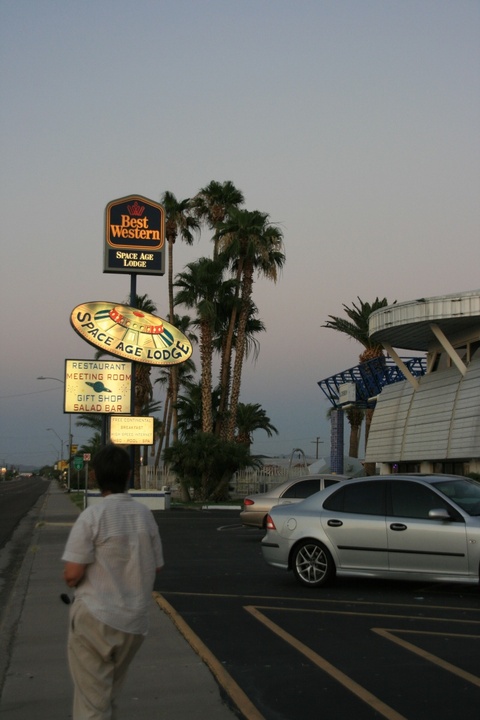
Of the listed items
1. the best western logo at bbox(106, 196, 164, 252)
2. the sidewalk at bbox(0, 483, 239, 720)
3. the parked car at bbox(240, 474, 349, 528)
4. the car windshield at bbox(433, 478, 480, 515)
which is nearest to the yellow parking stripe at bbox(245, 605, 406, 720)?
the sidewalk at bbox(0, 483, 239, 720)

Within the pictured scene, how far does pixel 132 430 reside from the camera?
118 ft

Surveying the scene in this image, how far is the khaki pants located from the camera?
4.70m

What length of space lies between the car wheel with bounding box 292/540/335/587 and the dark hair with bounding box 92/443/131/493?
26.3ft

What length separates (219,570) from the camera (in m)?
15.4

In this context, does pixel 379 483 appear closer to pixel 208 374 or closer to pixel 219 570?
pixel 219 570

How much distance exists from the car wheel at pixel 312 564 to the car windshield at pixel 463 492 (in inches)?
70.8

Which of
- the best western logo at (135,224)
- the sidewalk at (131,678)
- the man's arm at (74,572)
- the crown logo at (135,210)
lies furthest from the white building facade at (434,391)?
the man's arm at (74,572)

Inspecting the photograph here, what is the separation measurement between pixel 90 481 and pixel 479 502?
77626 millimetres

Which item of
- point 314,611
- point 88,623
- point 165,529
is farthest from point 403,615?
point 165,529

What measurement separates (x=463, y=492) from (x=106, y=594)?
341 inches

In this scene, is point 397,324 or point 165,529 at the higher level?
point 397,324

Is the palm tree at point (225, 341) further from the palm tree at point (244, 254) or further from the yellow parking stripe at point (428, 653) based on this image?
the yellow parking stripe at point (428, 653)

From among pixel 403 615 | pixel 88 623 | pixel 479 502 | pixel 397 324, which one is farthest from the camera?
pixel 397 324

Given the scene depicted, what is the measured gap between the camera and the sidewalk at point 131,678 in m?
6.56
